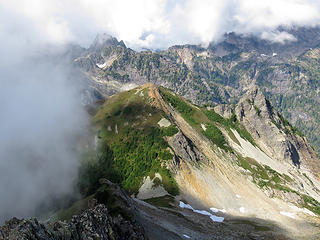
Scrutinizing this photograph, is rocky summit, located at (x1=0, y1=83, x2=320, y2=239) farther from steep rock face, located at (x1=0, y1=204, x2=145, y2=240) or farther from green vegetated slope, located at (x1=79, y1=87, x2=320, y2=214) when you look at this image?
green vegetated slope, located at (x1=79, y1=87, x2=320, y2=214)

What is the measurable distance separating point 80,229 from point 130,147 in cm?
9705

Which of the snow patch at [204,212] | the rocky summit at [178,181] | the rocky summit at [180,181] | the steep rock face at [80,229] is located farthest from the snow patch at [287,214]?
the steep rock face at [80,229]

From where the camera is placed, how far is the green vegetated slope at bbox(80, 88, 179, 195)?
390 ft

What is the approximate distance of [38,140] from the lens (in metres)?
159

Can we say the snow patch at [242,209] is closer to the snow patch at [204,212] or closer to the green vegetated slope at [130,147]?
the snow patch at [204,212]

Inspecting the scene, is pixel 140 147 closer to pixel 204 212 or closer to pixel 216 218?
pixel 204 212

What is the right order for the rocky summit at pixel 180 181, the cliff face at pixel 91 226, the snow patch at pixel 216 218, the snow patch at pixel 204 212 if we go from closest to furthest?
the cliff face at pixel 91 226 < the rocky summit at pixel 180 181 < the snow patch at pixel 216 218 < the snow patch at pixel 204 212

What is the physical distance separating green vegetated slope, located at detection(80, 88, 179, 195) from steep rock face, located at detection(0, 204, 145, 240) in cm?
5967

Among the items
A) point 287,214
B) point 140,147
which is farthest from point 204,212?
point 140,147

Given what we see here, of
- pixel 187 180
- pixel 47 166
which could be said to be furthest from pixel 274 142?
pixel 47 166

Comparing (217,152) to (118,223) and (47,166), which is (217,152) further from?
(118,223)

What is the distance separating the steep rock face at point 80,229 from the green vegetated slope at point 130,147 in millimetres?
59674

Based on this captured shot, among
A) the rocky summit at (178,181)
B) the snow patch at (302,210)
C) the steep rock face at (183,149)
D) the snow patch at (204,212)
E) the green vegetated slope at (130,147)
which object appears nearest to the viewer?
the rocky summit at (178,181)

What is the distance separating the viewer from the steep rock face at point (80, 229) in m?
30.9
